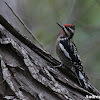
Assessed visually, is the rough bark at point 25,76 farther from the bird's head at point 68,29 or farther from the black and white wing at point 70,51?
the bird's head at point 68,29

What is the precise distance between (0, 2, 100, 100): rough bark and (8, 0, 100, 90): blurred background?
1990 mm

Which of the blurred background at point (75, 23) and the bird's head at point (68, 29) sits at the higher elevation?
the blurred background at point (75, 23)

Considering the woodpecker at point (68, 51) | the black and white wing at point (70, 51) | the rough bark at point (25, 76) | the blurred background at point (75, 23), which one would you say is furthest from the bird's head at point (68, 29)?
the rough bark at point (25, 76)

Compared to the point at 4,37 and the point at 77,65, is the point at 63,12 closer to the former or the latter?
the point at 77,65

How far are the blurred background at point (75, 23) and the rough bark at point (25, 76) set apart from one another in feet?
6.53

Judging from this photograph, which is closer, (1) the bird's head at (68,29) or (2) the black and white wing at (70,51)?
(2) the black and white wing at (70,51)

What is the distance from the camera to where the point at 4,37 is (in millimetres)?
1901

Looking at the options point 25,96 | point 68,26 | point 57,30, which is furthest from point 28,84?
point 57,30

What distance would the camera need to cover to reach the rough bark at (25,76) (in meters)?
1.76

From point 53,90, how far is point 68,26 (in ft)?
Answer: 5.80

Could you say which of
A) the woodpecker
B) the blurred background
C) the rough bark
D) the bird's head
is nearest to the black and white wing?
the woodpecker

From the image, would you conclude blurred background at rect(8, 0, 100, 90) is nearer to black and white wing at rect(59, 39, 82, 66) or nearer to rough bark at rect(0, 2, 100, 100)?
black and white wing at rect(59, 39, 82, 66)

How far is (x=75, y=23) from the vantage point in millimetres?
4598

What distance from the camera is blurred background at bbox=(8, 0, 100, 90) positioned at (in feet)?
13.7
